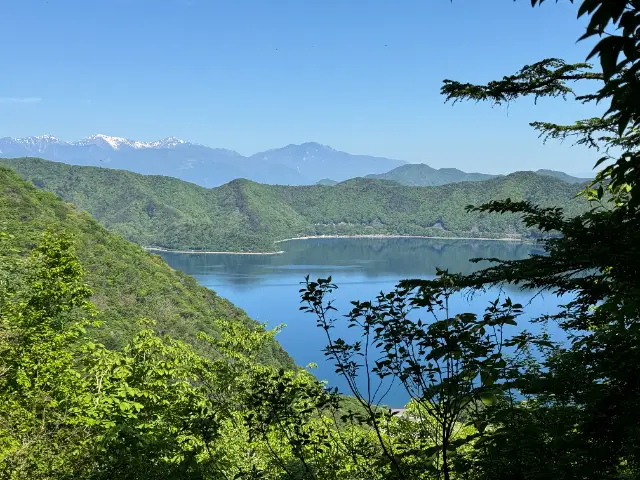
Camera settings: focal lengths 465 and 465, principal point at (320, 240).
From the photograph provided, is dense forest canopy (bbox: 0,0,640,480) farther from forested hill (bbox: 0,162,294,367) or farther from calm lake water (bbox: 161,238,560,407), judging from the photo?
calm lake water (bbox: 161,238,560,407)

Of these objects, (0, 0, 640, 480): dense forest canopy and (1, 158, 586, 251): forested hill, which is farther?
(1, 158, 586, 251): forested hill

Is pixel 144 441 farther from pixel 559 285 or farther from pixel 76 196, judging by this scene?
pixel 76 196

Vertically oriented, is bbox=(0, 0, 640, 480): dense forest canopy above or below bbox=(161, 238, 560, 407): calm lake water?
above

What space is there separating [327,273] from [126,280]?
58300mm

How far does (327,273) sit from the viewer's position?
105 meters

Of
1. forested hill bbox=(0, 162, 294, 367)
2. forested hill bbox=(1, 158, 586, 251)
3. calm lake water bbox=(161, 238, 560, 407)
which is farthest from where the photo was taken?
forested hill bbox=(1, 158, 586, 251)

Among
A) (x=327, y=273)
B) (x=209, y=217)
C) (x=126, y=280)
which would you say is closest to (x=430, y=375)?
(x=126, y=280)

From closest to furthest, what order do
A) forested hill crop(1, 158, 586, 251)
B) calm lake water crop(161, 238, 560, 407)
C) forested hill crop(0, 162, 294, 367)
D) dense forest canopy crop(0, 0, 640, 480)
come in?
dense forest canopy crop(0, 0, 640, 480) < forested hill crop(0, 162, 294, 367) < calm lake water crop(161, 238, 560, 407) < forested hill crop(1, 158, 586, 251)

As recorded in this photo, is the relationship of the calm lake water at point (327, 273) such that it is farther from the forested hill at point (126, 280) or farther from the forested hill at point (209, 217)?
the forested hill at point (209, 217)

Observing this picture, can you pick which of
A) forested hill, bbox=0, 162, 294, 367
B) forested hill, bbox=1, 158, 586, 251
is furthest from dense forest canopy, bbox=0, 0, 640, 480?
forested hill, bbox=1, 158, 586, 251

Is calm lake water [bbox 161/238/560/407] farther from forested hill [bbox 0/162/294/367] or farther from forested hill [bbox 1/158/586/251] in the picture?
forested hill [bbox 1/158/586/251]

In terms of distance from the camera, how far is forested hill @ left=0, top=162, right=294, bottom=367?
4341cm

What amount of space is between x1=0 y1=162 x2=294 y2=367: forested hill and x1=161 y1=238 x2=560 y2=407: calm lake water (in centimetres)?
939

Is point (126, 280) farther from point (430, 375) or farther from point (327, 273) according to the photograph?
point (327, 273)
